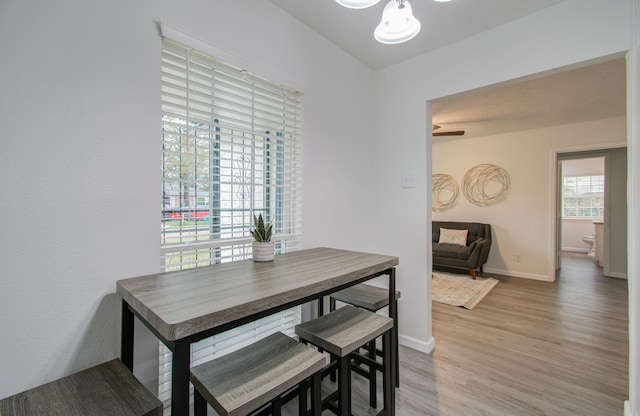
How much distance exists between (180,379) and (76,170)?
2.81 feet

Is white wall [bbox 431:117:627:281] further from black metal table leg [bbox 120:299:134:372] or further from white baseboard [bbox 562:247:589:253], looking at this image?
black metal table leg [bbox 120:299:134:372]

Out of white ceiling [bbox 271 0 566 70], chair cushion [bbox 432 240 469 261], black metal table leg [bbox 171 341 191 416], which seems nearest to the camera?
black metal table leg [bbox 171 341 191 416]

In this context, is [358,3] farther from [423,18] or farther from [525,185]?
[525,185]

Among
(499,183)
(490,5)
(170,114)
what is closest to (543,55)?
(490,5)

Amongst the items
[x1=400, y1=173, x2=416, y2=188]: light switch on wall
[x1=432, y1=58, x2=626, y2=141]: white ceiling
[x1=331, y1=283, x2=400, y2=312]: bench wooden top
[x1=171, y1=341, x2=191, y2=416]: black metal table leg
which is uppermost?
[x1=432, y1=58, x2=626, y2=141]: white ceiling

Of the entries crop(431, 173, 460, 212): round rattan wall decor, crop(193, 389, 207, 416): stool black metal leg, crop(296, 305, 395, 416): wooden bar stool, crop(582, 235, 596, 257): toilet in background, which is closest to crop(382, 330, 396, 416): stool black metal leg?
crop(296, 305, 395, 416): wooden bar stool

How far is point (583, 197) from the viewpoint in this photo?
23.9ft

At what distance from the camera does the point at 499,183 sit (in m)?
4.93

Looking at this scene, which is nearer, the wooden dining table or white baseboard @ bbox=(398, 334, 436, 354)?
the wooden dining table

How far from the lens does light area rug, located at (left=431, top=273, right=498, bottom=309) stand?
3.47 meters

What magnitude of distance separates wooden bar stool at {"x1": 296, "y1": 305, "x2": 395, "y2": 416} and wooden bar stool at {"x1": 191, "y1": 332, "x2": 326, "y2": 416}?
0.16m

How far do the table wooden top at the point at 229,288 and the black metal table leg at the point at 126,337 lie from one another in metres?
0.08

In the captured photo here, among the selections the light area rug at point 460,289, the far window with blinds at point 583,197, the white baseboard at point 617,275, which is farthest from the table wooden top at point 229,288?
the far window with blinds at point 583,197

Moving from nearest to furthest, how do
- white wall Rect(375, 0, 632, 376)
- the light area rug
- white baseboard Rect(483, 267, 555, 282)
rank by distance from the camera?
white wall Rect(375, 0, 632, 376) < the light area rug < white baseboard Rect(483, 267, 555, 282)
